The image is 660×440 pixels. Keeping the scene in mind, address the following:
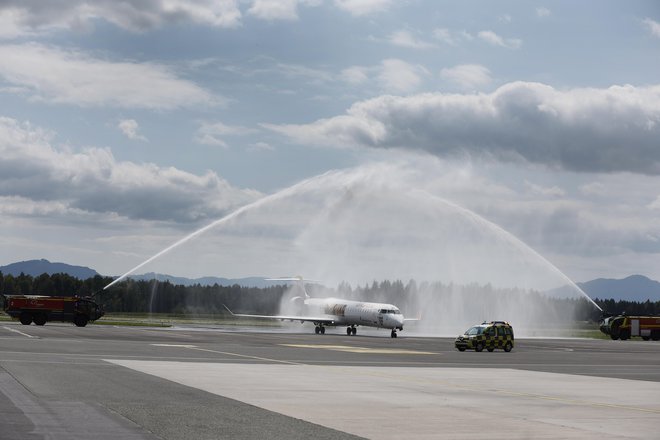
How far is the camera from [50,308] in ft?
312

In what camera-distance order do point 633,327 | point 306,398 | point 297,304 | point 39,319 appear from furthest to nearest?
1. point 297,304
2. point 633,327
3. point 39,319
4. point 306,398

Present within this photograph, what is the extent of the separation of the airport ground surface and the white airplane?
53.4 metres

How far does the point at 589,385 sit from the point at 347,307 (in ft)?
252

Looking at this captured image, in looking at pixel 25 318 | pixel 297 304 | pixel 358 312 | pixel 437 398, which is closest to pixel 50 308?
pixel 25 318

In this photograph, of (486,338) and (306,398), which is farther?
(486,338)

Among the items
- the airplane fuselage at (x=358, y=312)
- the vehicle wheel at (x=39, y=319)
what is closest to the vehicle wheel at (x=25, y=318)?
the vehicle wheel at (x=39, y=319)

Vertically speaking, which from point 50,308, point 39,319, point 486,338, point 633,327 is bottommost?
point 39,319

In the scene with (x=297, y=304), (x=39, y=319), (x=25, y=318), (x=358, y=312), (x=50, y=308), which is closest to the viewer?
(x=25, y=318)

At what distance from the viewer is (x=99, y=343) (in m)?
60.4

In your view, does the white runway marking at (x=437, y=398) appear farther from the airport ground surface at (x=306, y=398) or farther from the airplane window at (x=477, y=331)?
the airplane window at (x=477, y=331)

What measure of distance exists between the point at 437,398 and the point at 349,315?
3267 inches

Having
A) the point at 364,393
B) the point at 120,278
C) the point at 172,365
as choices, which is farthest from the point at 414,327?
the point at 364,393

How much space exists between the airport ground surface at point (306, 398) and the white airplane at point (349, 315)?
175 ft

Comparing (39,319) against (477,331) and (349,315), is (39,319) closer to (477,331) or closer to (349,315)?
(349,315)
